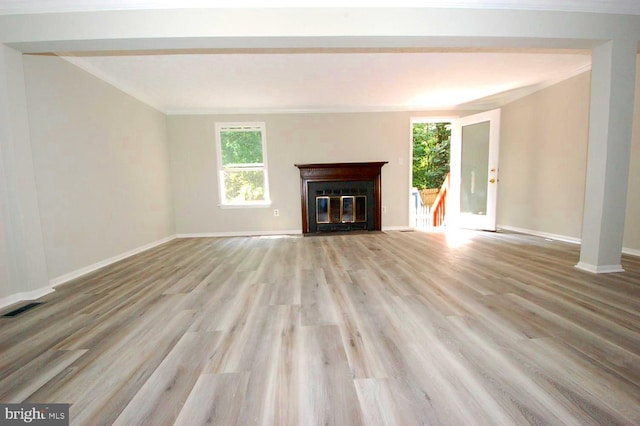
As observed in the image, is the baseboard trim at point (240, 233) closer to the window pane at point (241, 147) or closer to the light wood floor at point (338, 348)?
the window pane at point (241, 147)

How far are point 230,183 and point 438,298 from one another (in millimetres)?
4197

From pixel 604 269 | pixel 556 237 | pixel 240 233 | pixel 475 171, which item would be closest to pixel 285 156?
pixel 240 233

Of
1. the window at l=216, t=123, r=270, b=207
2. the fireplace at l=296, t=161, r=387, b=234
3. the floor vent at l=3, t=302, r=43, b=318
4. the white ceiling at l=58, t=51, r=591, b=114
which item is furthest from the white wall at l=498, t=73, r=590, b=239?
the floor vent at l=3, t=302, r=43, b=318

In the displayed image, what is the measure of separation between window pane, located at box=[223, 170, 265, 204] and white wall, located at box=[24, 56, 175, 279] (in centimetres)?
122

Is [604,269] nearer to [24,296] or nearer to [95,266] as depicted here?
[24,296]

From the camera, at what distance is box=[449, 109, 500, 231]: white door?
449cm

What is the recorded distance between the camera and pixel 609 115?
2314 mm

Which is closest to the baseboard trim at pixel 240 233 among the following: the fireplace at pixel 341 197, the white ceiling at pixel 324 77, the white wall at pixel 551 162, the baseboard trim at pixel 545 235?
the fireplace at pixel 341 197

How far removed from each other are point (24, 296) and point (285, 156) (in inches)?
148

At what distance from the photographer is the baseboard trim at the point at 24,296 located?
202 centimetres

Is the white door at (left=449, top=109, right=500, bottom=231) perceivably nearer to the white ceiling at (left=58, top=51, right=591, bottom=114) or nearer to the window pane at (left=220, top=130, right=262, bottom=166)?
the white ceiling at (left=58, top=51, right=591, bottom=114)

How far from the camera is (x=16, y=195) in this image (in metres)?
2.09

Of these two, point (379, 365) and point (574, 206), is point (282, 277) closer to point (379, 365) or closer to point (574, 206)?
point (379, 365)

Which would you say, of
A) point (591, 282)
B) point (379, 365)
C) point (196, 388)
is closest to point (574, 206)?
point (591, 282)
